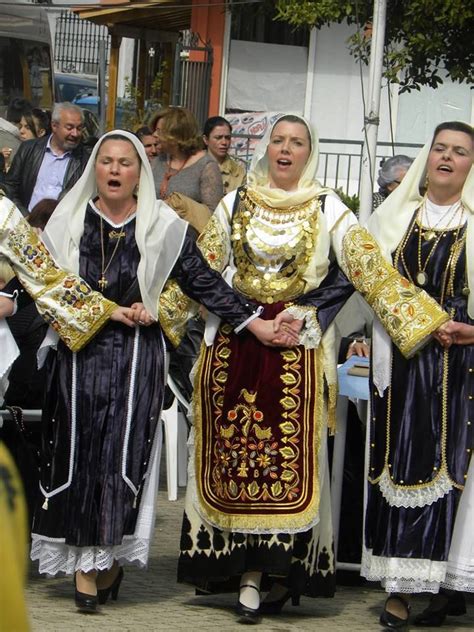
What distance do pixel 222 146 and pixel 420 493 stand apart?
5.32 metres

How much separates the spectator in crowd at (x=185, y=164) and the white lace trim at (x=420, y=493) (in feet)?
12.5

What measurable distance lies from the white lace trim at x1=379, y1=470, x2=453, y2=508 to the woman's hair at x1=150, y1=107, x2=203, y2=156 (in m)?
4.05

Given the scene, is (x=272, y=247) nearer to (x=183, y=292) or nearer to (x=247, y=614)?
(x=183, y=292)

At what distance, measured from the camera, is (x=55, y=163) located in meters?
10.2

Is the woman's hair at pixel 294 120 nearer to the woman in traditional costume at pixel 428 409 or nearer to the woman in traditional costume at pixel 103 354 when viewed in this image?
the woman in traditional costume at pixel 428 409

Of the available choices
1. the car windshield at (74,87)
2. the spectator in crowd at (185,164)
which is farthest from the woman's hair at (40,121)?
the car windshield at (74,87)

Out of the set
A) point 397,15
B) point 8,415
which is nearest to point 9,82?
point 397,15

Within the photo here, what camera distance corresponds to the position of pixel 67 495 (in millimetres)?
6246

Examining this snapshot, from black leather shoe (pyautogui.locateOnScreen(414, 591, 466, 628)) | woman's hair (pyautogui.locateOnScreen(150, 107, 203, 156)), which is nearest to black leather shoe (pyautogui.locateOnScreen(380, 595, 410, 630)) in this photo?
black leather shoe (pyautogui.locateOnScreen(414, 591, 466, 628))

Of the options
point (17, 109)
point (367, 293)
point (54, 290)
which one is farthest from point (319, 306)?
point (17, 109)

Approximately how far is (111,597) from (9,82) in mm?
10087

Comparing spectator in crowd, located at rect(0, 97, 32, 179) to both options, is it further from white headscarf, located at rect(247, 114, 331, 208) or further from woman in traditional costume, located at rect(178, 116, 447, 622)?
woman in traditional costume, located at rect(178, 116, 447, 622)

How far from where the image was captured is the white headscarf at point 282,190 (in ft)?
20.9

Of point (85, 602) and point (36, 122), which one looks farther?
point (36, 122)
